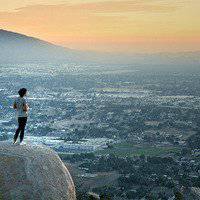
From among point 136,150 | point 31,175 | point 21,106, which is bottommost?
point 136,150

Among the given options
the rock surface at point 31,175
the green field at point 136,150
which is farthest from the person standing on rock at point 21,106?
the green field at point 136,150

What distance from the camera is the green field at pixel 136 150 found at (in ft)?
243

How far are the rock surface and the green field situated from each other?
57325 mm

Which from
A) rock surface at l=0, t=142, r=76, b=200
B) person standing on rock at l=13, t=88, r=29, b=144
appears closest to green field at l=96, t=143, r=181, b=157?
person standing on rock at l=13, t=88, r=29, b=144

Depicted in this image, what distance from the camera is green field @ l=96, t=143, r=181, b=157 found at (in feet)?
243

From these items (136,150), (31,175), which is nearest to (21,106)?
(31,175)

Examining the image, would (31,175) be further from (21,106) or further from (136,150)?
(136,150)

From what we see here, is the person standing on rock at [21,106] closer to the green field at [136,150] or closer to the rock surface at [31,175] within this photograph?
the rock surface at [31,175]

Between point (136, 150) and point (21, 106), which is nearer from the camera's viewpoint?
point (21, 106)

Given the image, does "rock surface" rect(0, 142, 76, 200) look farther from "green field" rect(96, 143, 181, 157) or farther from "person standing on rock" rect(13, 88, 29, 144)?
"green field" rect(96, 143, 181, 157)

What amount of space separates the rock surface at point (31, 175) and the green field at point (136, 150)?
57325 mm

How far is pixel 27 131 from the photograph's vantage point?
91.2 m

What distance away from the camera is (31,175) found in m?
14.1

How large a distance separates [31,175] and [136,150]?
64.6 meters
